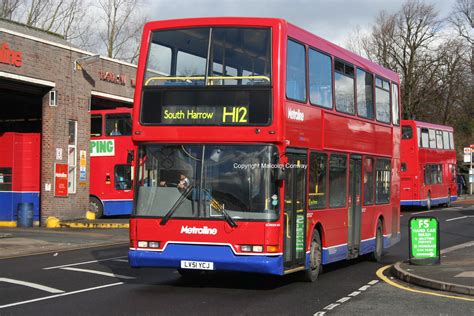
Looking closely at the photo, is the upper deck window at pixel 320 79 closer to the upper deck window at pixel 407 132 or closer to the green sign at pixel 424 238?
the green sign at pixel 424 238

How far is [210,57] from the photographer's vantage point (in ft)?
36.7

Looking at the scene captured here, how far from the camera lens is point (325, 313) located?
929cm

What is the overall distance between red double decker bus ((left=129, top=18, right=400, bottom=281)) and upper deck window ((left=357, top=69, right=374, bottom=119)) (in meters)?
2.56

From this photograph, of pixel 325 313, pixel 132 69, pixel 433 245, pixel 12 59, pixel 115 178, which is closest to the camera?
pixel 325 313

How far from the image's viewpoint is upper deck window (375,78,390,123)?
626 inches

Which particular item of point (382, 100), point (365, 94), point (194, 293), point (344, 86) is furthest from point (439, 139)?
point (194, 293)

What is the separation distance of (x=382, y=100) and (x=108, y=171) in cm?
1750

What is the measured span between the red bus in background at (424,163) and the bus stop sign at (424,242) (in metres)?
22.0

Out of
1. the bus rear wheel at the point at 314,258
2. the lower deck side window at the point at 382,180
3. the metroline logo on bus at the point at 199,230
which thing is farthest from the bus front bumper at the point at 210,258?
the lower deck side window at the point at 382,180

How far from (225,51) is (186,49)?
2.30ft

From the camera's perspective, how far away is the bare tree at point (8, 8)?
4566 cm

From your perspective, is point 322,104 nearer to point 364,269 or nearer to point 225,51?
point 225,51

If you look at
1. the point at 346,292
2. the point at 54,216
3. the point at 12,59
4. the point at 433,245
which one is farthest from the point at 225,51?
the point at 54,216

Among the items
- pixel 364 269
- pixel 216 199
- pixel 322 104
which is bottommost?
pixel 364 269
